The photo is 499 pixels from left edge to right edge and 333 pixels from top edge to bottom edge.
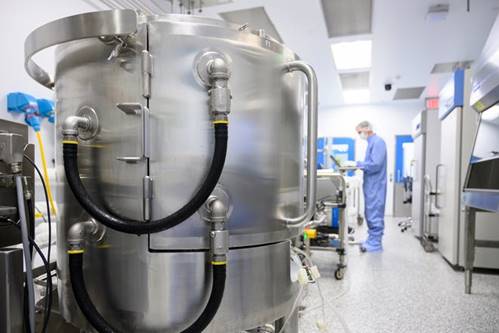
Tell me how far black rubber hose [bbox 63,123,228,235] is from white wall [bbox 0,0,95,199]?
1.40 metres

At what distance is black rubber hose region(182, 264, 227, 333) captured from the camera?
654 mm

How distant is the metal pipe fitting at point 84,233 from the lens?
2.22 ft

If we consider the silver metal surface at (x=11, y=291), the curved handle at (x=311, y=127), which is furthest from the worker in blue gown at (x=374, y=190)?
the silver metal surface at (x=11, y=291)

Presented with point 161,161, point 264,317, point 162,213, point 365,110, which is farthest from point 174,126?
point 365,110

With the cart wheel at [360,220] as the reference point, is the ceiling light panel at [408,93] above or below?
above

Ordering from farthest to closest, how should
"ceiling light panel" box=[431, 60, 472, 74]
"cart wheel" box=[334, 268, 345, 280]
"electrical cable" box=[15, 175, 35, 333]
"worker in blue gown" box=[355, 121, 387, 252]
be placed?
"ceiling light panel" box=[431, 60, 472, 74] → "worker in blue gown" box=[355, 121, 387, 252] → "cart wheel" box=[334, 268, 345, 280] → "electrical cable" box=[15, 175, 35, 333]

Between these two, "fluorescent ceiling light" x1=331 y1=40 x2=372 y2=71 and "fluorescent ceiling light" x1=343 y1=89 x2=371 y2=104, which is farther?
"fluorescent ceiling light" x1=343 y1=89 x2=371 y2=104

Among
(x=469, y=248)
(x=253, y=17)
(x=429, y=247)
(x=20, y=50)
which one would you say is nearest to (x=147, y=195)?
(x=20, y=50)

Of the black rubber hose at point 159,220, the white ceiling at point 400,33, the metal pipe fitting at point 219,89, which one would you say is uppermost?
the white ceiling at point 400,33

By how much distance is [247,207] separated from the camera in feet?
2.43

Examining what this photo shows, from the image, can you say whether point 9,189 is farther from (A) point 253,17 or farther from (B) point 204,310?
(A) point 253,17

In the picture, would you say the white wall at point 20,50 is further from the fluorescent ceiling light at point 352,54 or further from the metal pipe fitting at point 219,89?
the fluorescent ceiling light at point 352,54

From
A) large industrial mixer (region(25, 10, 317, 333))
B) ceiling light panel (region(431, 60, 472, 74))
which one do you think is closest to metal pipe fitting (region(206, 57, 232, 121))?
large industrial mixer (region(25, 10, 317, 333))

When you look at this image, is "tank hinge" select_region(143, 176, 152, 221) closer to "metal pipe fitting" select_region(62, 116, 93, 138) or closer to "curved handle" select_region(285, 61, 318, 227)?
"metal pipe fitting" select_region(62, 116, 93, 138)
